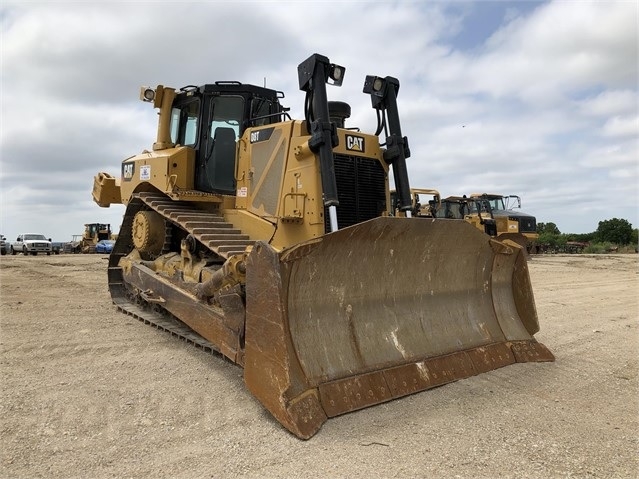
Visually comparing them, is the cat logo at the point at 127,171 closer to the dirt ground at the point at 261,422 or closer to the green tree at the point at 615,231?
the dirt ground at the point at 261,422

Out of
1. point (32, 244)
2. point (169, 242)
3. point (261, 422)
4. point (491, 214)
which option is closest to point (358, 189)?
point (261, 422)

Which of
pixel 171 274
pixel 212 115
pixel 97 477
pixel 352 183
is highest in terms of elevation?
pixel 212 115

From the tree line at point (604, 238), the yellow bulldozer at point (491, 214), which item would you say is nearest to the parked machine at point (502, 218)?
the yellow bulldozer at point (491, 214)

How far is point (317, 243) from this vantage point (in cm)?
364

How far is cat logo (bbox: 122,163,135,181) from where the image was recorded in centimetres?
763

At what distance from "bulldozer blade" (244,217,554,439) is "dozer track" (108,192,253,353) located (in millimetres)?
1363

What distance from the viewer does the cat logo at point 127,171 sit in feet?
25.0

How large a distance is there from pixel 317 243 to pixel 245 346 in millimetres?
972

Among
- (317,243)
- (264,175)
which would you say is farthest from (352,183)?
(317,243)

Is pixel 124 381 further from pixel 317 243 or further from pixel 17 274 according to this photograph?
pixel 17 274

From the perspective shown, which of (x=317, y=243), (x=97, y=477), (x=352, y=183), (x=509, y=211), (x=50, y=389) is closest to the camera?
(x=97, y=477)

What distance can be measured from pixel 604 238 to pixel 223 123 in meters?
38.4

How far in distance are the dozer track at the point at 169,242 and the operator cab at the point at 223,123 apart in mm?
502

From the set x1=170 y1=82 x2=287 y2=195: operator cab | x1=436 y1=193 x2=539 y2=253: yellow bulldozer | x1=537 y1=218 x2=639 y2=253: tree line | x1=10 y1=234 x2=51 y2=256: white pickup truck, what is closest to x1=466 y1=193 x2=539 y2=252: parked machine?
x1=436 y1=193 x2=539 y2=253: yellow bulldozer
